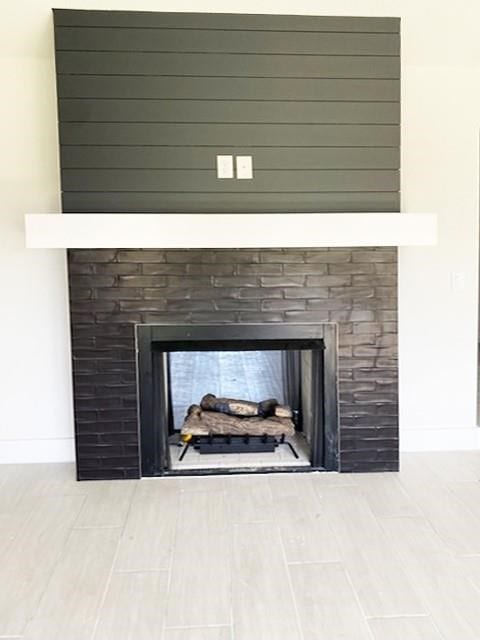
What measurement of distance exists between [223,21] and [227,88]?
0.33 meters

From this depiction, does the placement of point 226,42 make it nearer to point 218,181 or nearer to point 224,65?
point 224,65

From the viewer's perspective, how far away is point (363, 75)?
3010 millimetres

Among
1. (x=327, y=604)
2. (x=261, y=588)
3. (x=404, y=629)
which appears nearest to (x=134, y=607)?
(x=261, y=588)

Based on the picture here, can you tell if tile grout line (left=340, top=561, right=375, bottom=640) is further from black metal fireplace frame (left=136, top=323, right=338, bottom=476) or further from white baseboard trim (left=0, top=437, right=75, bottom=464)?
white baseboard trim (left=0, top=437, right=75, bottom=464)

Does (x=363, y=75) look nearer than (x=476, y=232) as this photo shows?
Yes

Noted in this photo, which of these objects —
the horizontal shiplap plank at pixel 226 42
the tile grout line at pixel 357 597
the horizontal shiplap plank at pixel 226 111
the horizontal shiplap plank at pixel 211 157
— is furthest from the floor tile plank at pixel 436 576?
the horizontal shiplap plank at pixel 226 42

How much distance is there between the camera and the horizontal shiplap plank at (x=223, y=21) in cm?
288

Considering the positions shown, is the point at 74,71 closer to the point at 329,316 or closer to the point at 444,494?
the point at 329,316

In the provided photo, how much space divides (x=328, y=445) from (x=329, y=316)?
2.39ft

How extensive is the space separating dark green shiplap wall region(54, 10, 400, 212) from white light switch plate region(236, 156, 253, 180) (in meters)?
0.03

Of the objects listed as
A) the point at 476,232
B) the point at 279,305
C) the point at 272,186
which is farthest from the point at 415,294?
the point at 272,186

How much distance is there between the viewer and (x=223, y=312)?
3107 mm

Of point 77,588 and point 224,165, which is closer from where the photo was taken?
point 77,588

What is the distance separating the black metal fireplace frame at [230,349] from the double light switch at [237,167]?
80 centimetres
